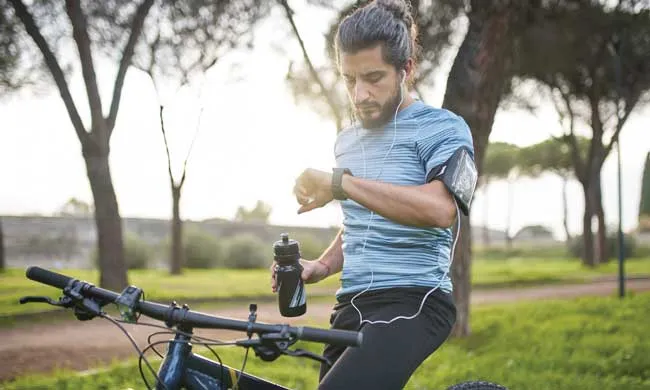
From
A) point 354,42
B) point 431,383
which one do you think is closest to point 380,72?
point 354,42

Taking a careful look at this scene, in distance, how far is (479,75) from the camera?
30.2ft

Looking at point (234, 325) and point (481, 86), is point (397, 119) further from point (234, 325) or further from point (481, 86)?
point (481, 86)

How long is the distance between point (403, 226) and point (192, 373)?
814 millimetres

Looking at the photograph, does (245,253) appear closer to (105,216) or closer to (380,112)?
(105,216)

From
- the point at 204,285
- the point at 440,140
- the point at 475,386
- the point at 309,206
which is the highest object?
the point at 440,140

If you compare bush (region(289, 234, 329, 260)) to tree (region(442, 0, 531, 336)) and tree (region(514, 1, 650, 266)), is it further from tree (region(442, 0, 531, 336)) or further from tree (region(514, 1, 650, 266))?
tree (region(442, 0, 531, 336))

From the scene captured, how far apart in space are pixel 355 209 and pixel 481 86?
6848 millimetres

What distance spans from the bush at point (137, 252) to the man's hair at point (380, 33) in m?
23.2

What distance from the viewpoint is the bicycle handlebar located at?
187 centimetres

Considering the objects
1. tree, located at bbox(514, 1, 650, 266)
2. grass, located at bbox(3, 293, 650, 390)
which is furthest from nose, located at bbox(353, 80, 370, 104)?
tree, located at bbox(514, 1, 650, 266)

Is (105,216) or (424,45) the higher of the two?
(424,45)

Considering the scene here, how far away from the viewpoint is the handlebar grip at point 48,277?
2.13 metres

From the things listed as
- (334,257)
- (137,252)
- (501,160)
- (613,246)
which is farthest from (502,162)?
(334,257)

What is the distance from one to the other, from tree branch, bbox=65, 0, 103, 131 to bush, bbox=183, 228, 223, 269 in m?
13.7
